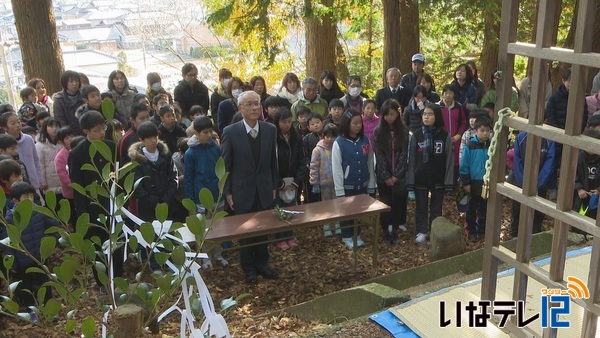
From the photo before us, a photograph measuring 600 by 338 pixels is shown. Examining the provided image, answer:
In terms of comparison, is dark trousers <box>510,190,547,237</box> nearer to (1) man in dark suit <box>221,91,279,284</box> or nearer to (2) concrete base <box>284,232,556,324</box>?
(2) concrete base <box>284,232,556,324</box>

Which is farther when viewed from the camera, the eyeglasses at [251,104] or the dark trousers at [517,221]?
the dark trousers at [517,221]

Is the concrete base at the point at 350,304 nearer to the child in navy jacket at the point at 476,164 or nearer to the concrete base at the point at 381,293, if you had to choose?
the concrete base at the point at 381,293

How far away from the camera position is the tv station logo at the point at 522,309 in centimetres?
273

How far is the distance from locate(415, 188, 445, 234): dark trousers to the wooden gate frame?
3.12m

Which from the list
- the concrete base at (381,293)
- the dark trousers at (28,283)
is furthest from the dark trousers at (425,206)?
the dark trousers at (28,283)

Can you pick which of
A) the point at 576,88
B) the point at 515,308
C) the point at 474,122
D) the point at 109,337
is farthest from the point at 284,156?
the point at 109,337

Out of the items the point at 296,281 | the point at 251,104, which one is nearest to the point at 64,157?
the point at 251,104

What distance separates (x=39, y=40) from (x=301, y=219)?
19.0 feet

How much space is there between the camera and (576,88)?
2.51 m

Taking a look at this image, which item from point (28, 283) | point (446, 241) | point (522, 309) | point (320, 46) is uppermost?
point (320, 46)

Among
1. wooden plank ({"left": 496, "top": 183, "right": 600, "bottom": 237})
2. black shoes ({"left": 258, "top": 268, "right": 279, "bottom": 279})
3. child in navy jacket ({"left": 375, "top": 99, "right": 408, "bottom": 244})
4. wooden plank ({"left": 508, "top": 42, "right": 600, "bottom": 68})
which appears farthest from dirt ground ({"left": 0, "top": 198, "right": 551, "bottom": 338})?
wooden plank ({"left": 508, "top": 42, "right": 600, "bottom": 68})

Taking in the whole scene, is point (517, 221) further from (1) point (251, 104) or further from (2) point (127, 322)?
(2) point (127, 322)

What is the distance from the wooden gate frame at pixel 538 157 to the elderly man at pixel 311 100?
4.61 m

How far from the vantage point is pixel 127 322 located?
6.22ft
